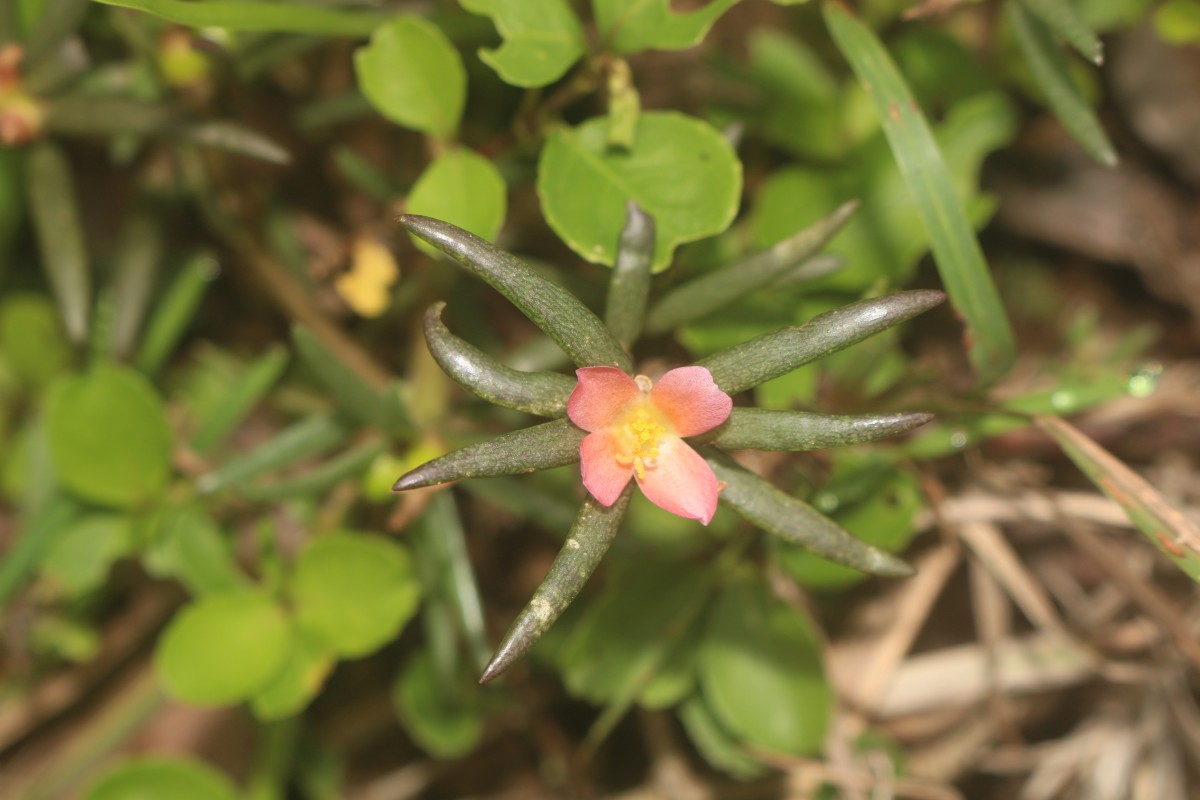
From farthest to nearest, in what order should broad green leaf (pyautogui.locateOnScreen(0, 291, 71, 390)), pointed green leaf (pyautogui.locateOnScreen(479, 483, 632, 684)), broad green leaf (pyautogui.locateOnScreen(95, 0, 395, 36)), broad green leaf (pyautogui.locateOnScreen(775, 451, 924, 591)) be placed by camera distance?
1. broad green leaf (pyautogui.locateOnScreen(0, 291, 71, 390))
2. broad green leaf (pyautogui.locateOnScreen(775, 451, 924, 591))
3. broad green leaf (pyautogui.locateOnScreen(95, 0, 395, 36))
4. pointed green leaf (pyautogui.locateOnScreen(479, 483, 632, 684))

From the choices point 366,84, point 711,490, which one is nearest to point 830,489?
point 711,490

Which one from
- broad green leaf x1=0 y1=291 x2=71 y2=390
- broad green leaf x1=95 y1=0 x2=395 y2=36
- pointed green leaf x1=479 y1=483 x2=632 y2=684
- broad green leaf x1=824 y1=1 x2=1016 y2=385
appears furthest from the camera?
broad green leaf x1=0 y1=291 x2=71 y2=390

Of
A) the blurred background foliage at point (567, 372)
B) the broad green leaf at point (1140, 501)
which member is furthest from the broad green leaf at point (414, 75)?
the broad green leaf at point (1140, 501)

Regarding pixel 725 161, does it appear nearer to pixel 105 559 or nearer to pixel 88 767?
pixel 105 559

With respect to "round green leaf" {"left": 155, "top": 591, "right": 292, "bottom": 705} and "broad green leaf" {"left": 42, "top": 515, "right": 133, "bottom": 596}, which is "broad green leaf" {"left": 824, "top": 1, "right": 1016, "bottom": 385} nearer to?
"round green leaf" {"left": 155, "top": 591, "right": 292, "bottom": 705}

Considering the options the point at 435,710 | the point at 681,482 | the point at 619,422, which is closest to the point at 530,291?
the point at 619,422

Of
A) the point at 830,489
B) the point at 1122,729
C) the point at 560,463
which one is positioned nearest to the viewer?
the point at 560,463

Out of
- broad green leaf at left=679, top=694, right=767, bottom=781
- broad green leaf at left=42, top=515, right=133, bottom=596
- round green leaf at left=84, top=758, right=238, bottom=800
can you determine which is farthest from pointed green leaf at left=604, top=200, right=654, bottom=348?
round green leaf at left=84, top=758, right=238, bottom=800
